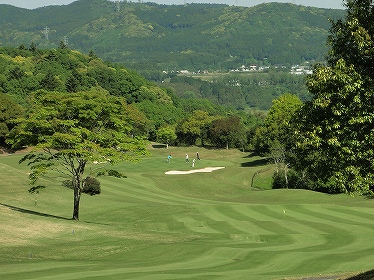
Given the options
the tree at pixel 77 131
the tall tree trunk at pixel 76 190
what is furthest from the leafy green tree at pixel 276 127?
the tall tree trunk at pixel 76 190

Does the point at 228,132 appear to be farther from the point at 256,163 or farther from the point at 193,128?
the point at 256,163

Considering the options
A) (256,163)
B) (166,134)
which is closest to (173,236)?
(256,163)

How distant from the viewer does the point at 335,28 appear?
24.0m

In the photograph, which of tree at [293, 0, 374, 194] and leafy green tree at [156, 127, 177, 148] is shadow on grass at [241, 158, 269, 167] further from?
tree at [293, 0, 374, 194]

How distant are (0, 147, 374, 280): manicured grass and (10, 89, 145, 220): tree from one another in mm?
4324

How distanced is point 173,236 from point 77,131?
9572mm

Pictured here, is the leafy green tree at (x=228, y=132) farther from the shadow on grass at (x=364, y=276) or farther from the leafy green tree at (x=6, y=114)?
the shadow on grass at (x=364, y=276)

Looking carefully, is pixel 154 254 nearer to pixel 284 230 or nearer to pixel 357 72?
pixel 284 230

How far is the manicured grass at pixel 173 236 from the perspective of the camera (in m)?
28.2

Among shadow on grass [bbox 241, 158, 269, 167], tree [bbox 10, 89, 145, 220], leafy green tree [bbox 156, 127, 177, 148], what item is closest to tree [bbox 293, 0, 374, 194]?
tree [bbox 10, 89, 145, 220]

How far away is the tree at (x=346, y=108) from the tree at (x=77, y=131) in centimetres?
2136

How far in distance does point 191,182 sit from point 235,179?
359 inches

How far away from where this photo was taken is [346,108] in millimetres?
22047

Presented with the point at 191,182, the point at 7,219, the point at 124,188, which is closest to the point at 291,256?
the point at 7,219
